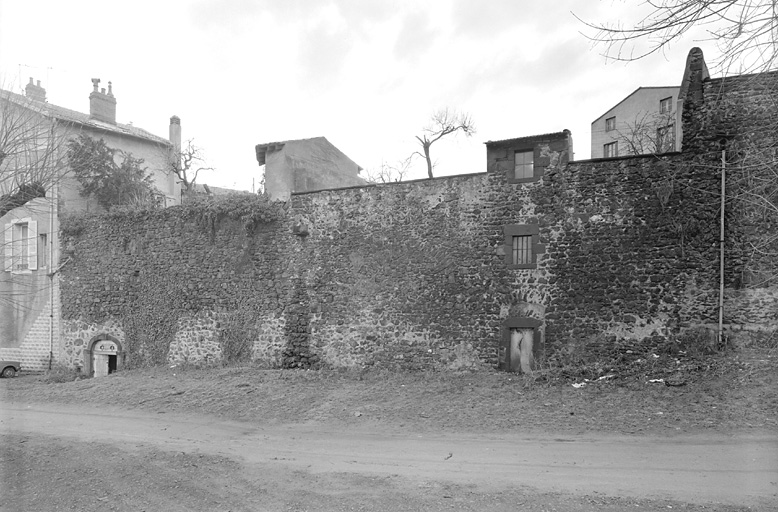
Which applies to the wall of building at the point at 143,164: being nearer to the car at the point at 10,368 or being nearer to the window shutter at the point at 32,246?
the window shutter at the point at 32,246

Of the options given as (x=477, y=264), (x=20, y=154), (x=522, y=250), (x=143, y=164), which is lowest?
(x=477, y=264)

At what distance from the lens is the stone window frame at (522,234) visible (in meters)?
12.7

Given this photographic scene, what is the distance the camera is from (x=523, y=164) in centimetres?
1306

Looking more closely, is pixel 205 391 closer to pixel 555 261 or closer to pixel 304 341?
pixel 304 341

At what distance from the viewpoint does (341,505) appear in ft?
19.8

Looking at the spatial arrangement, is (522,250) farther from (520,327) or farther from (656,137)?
(656,137)

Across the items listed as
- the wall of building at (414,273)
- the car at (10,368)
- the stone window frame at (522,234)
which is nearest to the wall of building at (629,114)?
the wall of building at (414,273)

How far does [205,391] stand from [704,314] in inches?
464

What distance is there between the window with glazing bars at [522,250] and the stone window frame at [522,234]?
3.0 inches

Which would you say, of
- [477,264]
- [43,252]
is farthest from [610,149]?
[43,252]

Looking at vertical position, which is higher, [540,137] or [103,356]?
[540,137]

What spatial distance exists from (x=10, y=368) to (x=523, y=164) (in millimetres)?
19629

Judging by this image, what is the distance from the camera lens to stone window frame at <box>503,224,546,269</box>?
1272cm

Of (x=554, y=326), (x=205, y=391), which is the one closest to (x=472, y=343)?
(x=554, y=326)
